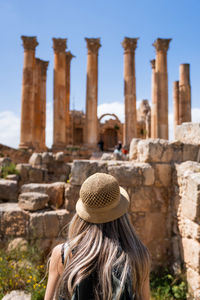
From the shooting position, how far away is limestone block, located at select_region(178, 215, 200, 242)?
4020 millimetres

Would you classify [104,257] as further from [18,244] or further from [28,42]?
[28,42]

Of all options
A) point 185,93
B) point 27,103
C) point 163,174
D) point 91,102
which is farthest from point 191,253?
point 185,93

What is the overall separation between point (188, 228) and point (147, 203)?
37.2 inches

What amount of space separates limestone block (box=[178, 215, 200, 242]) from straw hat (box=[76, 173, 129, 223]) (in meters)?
2.85

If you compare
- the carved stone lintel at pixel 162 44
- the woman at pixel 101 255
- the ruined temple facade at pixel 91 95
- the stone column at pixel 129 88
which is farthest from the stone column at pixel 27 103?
the woman at pixel 101 255

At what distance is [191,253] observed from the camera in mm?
4215

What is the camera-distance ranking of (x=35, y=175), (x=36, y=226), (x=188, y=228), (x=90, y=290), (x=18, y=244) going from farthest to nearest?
(x=35, y=175) < (x=36, y=226) < (x=18, y=244) < (x=188, y=228) < (x=90, y=290)

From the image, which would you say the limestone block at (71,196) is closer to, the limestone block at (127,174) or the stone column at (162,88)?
the limestone block at (127,174)

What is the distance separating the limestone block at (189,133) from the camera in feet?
17.6

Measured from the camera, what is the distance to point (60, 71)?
21.1 meters

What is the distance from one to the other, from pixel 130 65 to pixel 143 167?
18.0 metres

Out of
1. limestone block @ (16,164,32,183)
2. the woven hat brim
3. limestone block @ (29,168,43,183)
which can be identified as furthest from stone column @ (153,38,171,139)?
the woven hat brim

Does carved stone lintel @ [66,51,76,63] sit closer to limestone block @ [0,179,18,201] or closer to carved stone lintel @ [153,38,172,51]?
carved stone lintel @ [153,38,172,51]

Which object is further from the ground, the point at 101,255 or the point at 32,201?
the point at 101,255
